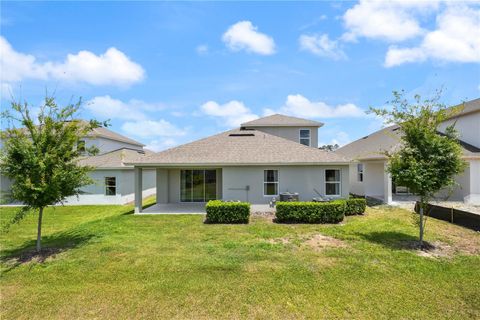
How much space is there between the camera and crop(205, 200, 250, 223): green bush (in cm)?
1223

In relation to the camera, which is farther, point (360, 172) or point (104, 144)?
point (104, 144)

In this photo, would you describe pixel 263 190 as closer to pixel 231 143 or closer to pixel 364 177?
pixel 231 143

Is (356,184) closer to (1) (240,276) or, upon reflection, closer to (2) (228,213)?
(2) (228,213)

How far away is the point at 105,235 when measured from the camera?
10.3 metres

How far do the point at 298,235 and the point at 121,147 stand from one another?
866 inches

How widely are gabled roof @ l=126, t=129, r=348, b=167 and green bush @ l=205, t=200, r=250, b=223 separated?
3.47 metres

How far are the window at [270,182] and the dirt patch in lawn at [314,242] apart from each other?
20.5ft

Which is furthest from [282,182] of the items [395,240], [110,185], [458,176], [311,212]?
[110,185]

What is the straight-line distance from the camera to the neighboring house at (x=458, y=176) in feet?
55.7

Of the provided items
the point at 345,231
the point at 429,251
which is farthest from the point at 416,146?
the point at 345,231

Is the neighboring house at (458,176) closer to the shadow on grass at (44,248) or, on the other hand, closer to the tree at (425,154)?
the tree at (425,154)

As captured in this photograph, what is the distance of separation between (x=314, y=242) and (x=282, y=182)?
275 inches

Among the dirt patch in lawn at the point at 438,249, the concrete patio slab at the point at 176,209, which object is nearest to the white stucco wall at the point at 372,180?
the dirt patch in lawn at the point at 438,249

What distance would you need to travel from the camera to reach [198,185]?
17.8m
